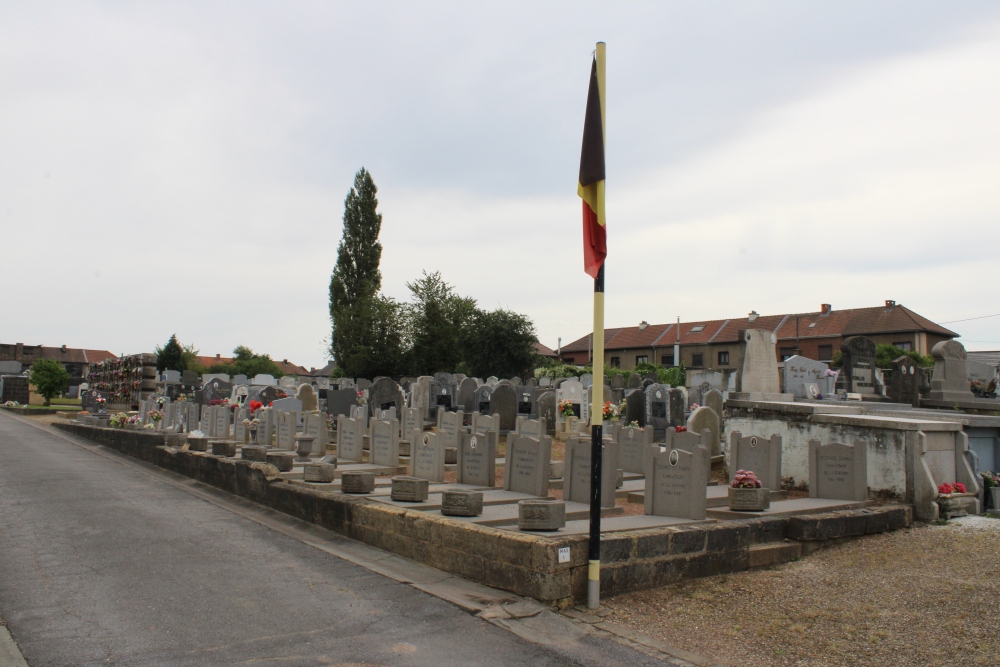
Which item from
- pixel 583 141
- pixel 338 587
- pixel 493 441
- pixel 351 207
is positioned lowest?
pixel 338 587

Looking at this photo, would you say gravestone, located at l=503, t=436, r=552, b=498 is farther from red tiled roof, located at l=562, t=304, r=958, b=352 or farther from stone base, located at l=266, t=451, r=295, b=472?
red tiled roof, located at l=562, t=304, r=958, b=352

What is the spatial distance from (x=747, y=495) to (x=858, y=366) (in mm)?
19152

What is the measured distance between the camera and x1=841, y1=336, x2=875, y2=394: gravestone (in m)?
24.2

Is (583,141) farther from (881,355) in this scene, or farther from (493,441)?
(881,355)

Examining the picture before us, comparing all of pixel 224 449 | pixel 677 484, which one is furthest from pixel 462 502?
pixel 224 449

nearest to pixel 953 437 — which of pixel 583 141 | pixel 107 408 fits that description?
pixel 583 141

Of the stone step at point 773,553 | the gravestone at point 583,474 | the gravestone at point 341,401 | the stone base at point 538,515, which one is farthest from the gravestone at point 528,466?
the gravestone at point 341,401

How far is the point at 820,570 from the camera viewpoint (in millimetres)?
6988

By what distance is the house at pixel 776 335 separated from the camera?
55.6m

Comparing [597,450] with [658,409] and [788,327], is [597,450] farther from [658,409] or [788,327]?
[788,327]

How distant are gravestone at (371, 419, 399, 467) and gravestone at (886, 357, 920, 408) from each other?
15.9 metres

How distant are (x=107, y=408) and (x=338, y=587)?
26483mm

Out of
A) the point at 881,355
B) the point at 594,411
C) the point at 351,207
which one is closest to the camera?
the point at 594,411

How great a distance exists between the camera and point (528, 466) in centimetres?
960
